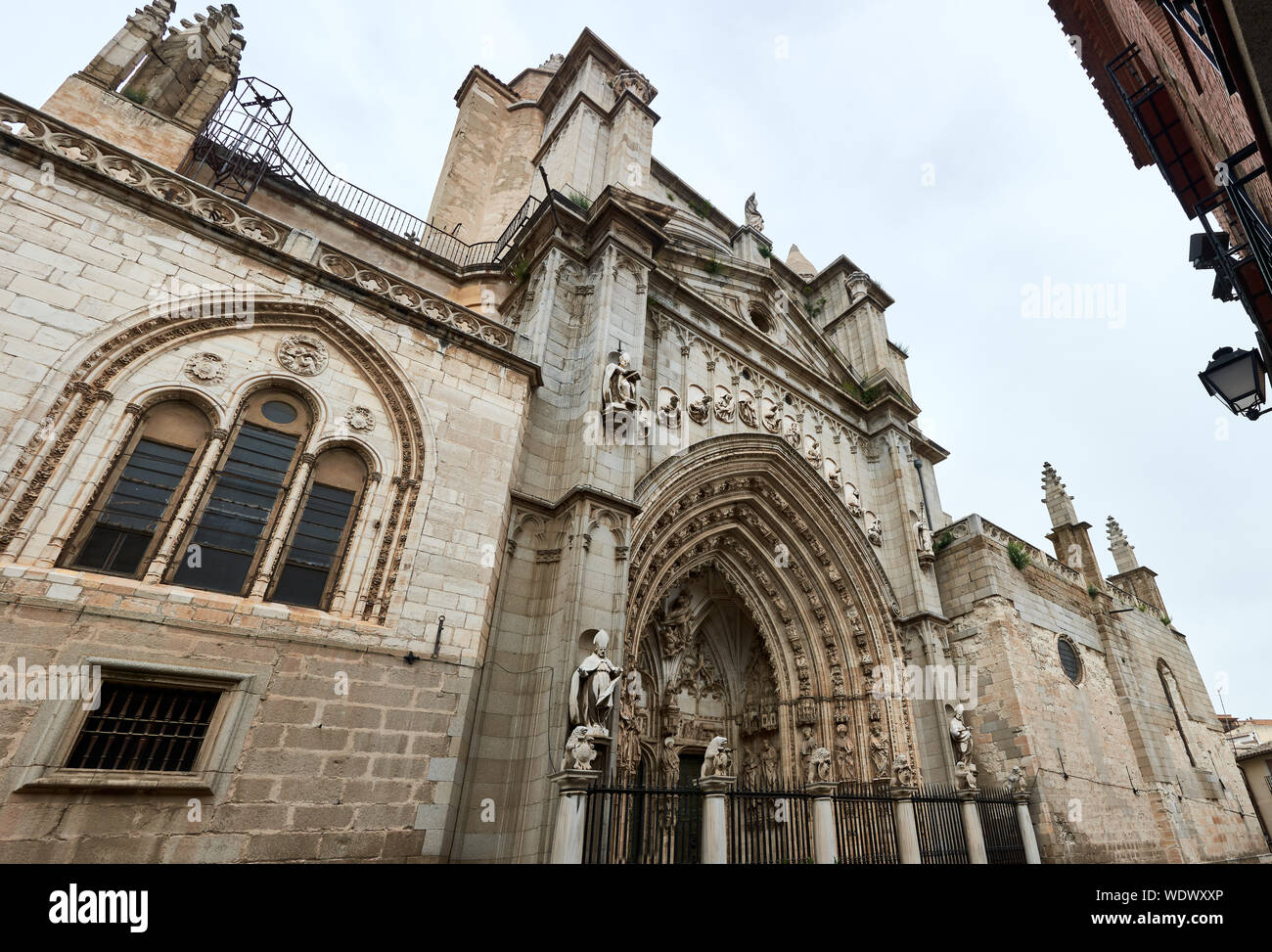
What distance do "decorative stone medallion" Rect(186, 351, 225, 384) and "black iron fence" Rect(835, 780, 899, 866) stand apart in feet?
35.5

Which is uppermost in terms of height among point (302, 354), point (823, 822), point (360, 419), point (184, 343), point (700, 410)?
point (700, 410)

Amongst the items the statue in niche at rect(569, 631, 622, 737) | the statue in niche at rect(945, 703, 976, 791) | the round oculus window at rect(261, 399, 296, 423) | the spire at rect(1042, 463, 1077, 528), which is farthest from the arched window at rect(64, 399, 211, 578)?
the spire at rect(1042, 463, 1077, 528)

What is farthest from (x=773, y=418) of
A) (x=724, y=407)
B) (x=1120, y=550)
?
(x=1120, y=550)

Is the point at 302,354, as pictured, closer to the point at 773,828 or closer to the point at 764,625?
the point at 773,828

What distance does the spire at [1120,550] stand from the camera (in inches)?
941

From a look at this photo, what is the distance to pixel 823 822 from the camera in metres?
9.04

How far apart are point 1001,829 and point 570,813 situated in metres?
9.71

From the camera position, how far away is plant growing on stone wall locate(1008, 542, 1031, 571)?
1581cm

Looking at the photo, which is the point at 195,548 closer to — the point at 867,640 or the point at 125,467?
the point at 125,467

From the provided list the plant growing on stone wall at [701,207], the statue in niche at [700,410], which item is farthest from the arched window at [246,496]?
the plant growing on stone wall at [701,207]

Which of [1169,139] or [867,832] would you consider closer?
[1169,139]

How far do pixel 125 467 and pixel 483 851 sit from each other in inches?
230
